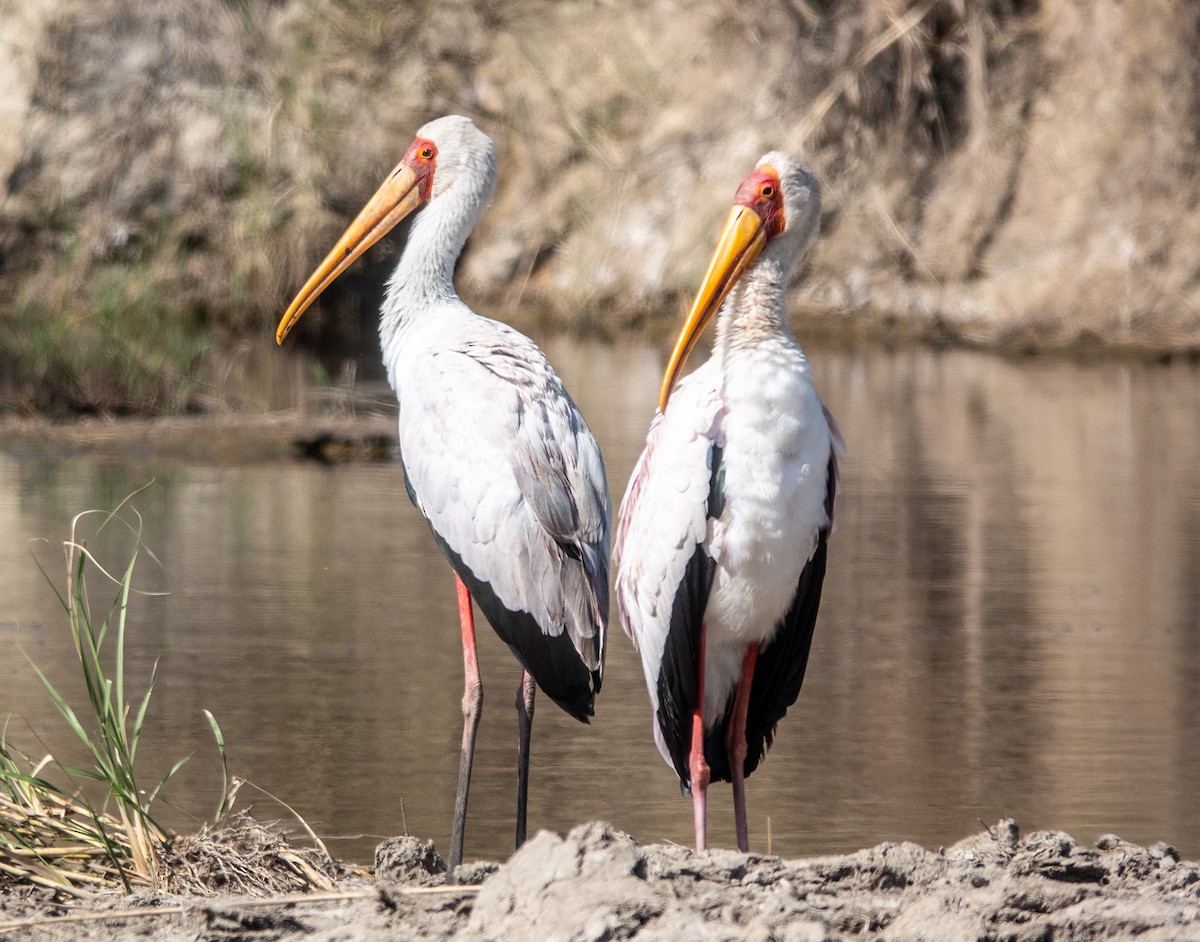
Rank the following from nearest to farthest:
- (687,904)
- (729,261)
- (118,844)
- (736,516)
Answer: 1. (687,904)
2. (118,844)
3. (736,516)
4. (729,261)

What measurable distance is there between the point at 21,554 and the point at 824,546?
170 inches

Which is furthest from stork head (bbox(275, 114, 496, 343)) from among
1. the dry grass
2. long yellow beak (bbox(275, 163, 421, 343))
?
the dry grass

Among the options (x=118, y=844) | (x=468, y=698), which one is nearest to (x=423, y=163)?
(x=468, y=698)


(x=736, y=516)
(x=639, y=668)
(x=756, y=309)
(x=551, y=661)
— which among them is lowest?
(x=639, y=668)

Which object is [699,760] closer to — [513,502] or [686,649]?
[686,649]

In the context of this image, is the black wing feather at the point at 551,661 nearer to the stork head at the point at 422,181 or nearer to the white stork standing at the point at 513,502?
the white stork standing at the point at 513,502

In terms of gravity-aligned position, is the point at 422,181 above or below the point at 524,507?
above

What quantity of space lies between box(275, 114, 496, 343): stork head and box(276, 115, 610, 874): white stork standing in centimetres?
67

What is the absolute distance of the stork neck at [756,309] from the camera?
4172 millimetres

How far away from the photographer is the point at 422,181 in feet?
17.5

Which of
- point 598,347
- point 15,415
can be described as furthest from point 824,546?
point 598,347

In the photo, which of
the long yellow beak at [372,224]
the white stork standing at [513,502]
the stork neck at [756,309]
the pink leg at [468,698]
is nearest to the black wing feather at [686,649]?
the white stork standing at [513,502]

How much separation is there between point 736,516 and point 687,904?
3.46 ft

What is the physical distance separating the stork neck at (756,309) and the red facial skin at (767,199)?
7 centimetres
